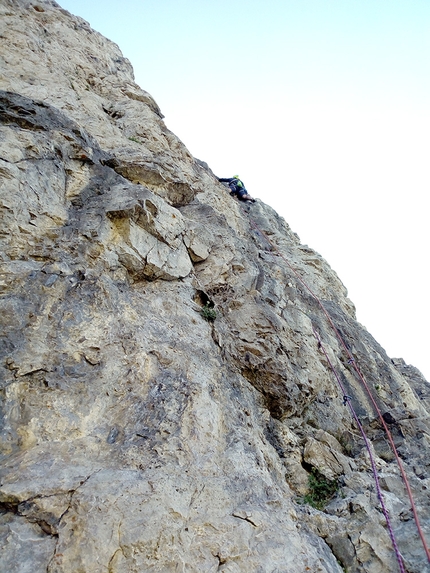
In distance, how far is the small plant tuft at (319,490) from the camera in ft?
20.5

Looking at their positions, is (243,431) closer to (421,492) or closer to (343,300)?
(421,492)

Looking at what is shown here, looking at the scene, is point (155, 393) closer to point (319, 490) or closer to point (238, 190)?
point (319, 490)

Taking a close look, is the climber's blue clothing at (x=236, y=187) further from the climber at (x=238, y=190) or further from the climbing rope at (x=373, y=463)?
the climbing rope at (x=373, y=463)

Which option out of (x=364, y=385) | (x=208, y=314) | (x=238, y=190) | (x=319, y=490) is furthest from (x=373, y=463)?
(x=238, y=190)

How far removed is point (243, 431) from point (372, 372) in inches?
261

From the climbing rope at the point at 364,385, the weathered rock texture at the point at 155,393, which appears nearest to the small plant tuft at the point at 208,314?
the weathered rock texture at the point at 155,393

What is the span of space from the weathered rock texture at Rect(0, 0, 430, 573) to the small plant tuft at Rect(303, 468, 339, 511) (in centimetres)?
12

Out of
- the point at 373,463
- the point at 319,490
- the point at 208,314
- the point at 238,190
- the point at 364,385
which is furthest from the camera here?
the point at 238,190

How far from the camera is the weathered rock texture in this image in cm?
379

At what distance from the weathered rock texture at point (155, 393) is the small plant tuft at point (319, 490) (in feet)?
0.38

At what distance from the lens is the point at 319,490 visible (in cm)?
654

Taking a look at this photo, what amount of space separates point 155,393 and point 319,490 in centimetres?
389

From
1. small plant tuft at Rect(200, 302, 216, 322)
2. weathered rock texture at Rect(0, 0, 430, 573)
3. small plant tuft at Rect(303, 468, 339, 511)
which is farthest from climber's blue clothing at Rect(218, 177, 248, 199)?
small plant tuft at Rect(303, 468, 339, 511)

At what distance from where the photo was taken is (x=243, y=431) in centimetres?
563
